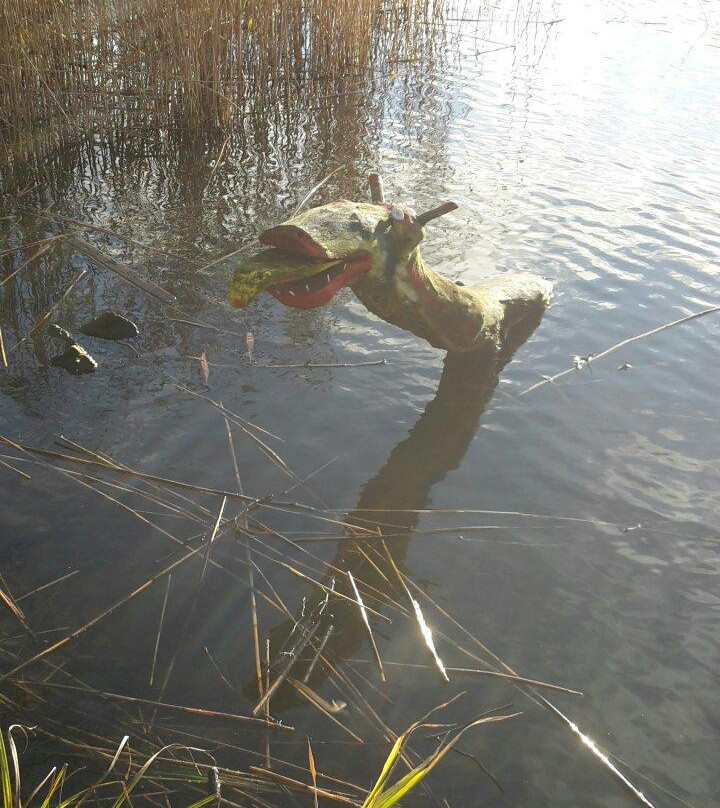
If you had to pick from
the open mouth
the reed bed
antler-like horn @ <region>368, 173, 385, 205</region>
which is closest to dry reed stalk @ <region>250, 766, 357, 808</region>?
the open mouth

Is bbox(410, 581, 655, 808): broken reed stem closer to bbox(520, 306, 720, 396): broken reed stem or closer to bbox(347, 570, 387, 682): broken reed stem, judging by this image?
bbox(347, 570, 387, 682): broken reed stem

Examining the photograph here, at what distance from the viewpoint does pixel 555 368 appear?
15.1 ft

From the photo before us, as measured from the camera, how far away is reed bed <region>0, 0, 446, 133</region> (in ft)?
20.9

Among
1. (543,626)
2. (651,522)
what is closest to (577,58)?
(651,522)

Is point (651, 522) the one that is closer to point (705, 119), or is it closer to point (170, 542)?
point (170, 542)

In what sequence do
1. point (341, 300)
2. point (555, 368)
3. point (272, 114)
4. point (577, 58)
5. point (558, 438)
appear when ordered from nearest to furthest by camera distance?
point (558, 438)
point (555, 368)
point (341, 300)
point (272, 114)
point (577, 58)

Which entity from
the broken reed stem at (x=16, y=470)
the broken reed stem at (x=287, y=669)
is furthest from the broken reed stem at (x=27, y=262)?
the broken reed stem at (x=287, y=669)

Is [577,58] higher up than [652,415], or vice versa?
[577,58]

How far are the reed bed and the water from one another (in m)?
0.44

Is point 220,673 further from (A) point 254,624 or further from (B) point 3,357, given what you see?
(B) point 3,357

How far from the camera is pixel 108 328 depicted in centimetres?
434

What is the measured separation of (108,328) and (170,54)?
4.00 m

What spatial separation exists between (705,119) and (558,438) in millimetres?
6800

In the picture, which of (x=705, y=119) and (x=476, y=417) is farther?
(x=705, y=119)
